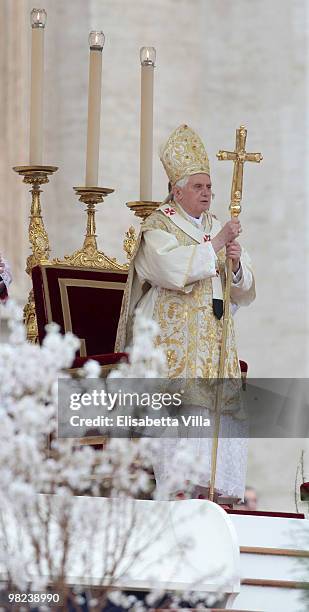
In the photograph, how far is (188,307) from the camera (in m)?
8.16

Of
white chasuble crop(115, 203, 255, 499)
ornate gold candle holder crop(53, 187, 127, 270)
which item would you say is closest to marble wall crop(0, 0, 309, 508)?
ornate gold candle holder crop(53, 187, 127, 270)

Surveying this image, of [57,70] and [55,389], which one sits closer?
[55,389]

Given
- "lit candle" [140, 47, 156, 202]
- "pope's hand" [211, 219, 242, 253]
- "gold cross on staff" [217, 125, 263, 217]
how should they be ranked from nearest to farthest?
"pope's hand" [211, 219, 242, 253] < "gold cross on staff" [217, 125, 263, 217] < "lit candle" [140, 47, 156, 202]

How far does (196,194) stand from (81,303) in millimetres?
794

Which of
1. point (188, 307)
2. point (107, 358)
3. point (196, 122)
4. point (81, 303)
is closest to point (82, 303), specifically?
point (81, 303)

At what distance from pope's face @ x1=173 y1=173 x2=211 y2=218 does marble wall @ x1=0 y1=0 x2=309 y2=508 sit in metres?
3.74

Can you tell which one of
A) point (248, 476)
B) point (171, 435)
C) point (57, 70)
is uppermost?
point (57, 70)

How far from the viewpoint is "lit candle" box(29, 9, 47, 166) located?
837 cm

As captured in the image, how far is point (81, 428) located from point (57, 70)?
5035 millimetres

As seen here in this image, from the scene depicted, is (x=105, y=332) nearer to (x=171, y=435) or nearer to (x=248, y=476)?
(x=171, y=435)

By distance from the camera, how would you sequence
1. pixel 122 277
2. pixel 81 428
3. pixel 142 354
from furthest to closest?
pixel 122 277, pixel 81 428, pixel 142 354

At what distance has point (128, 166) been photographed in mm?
12141

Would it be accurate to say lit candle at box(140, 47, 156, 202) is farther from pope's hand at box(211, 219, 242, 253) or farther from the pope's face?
pope's hand at box(211, 219, 242, 253)

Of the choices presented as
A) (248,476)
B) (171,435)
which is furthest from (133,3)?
(171,435)
